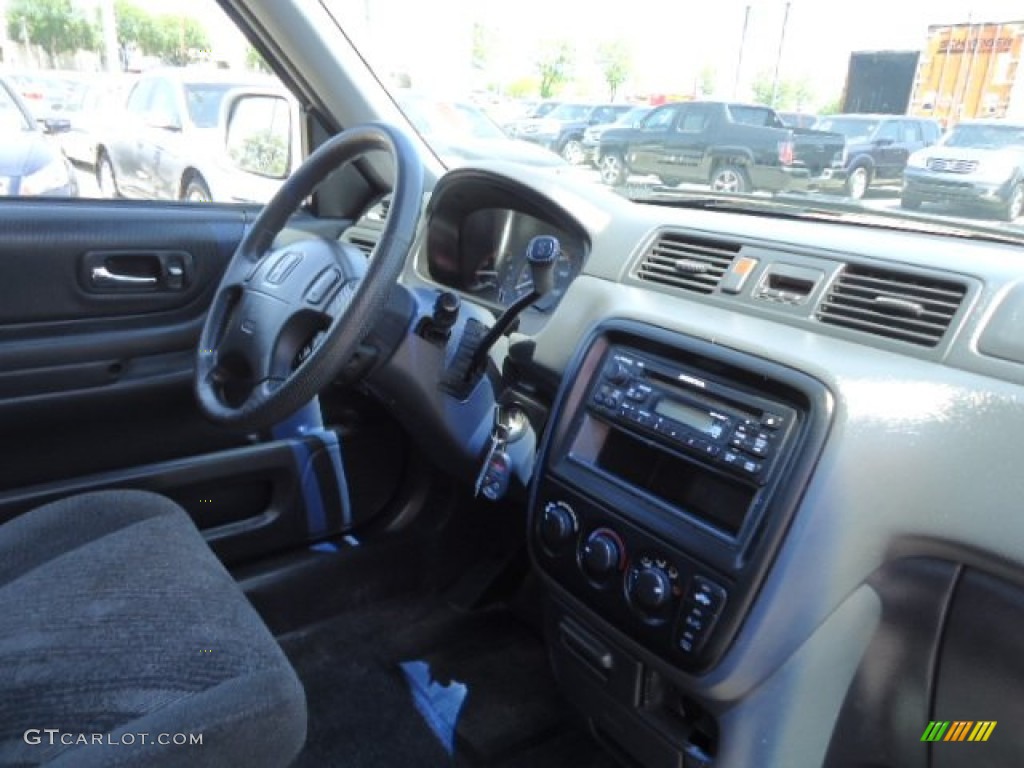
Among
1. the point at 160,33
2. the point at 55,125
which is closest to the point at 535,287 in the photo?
the point at 160,33

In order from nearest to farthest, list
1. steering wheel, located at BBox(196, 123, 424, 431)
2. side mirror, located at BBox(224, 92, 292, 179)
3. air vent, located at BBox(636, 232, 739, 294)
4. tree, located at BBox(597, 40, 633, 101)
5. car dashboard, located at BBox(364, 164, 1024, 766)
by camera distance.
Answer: car dashboard, located at BBox(364, 164, 1024, 766) < steering wheel, located at BBox(196, 123, 424, 431) < air vent, located at BBox(636, 232, 739, 294) < side mirror, located at BBox(224, 92, 292, 179) < tree, located at BBox(597, 40, 633, 101)

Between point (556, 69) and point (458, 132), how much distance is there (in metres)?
1.07

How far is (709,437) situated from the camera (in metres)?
1.27

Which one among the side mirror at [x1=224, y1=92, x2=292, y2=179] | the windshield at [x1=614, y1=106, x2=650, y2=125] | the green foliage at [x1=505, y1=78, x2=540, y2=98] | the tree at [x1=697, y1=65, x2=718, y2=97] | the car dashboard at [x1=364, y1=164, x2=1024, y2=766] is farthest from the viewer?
the green foliage at [x1=505, y1=78, x2=540, y2=98]

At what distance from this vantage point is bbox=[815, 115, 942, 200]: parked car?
1.59 m

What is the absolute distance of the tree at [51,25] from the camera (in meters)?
1.95

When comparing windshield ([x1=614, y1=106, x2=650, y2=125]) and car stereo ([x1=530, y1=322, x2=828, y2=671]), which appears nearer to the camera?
car stereo ([x1=530, y1=322, x2=828, y2=671])

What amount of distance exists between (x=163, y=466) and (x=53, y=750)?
0.94 m

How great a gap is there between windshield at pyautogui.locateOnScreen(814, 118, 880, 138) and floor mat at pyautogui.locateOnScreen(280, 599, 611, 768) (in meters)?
1.33

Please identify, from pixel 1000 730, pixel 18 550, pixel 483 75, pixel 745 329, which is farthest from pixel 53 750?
pixel 483 75

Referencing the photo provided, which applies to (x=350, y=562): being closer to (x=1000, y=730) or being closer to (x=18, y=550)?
(x=18, y=550)

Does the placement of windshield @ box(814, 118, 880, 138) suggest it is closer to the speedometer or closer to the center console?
the speedometer

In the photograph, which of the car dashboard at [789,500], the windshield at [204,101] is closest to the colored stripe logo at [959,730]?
the car dashboard at [789,500]

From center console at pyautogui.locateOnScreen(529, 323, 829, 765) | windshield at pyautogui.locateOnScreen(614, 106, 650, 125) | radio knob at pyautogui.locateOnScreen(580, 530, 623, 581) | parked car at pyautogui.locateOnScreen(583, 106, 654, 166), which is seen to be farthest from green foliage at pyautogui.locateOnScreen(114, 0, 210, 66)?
radio knob at pyautogui.locateOnScreen(580, 530, 623, 581)
